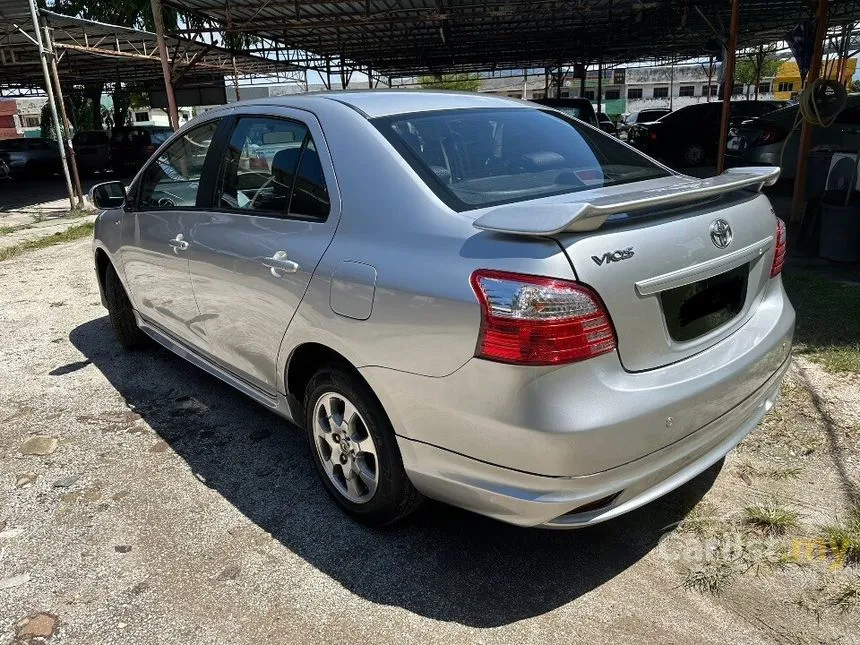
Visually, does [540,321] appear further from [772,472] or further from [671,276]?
[772,472]

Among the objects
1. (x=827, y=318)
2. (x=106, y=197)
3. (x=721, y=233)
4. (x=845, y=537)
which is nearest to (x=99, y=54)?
(x=106, y=197)

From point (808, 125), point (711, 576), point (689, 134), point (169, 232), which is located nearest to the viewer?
point (711, 576)

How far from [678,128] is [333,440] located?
51.8ft

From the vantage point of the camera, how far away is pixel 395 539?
9.23 ft

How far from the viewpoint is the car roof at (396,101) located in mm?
2920

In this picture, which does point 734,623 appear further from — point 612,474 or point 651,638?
point 612,474

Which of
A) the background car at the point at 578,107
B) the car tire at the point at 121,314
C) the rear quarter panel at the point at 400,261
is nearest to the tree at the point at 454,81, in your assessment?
the background car at the point at 578,107

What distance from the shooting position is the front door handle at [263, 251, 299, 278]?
2.79 meters

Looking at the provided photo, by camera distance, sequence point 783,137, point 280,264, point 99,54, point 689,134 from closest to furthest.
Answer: point 280,264, point 783,137, point 99,54, point 689,134

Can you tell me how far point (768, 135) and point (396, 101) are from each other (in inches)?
387

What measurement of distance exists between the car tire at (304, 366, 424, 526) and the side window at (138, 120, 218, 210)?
152cm

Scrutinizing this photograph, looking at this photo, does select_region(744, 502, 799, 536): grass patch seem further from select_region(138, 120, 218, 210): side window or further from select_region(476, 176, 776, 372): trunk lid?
select_region(138, 120, 218, 210): side window

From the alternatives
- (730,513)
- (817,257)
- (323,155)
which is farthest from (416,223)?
(817,257)

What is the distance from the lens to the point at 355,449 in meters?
2.76
